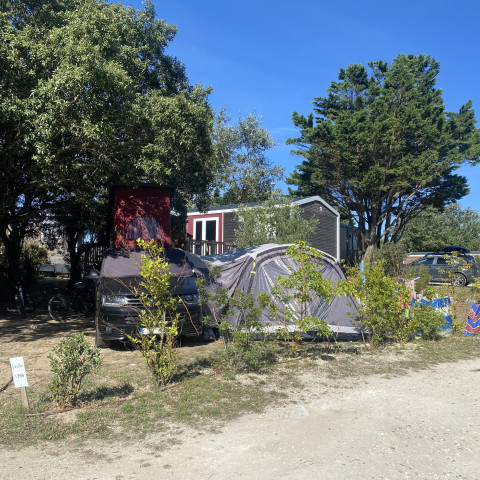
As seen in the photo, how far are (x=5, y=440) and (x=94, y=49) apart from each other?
7.04m

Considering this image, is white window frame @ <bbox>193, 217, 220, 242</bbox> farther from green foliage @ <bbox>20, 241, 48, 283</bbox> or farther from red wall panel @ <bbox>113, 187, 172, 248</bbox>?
red wall panel @ <bbox>113, 187, 172, 248</bbox>

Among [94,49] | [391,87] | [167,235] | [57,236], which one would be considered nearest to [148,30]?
[94,49]

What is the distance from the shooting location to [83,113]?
852 cm

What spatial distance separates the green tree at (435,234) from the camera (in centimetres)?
3888

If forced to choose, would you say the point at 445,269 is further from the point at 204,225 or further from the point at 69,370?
the point at 69,370

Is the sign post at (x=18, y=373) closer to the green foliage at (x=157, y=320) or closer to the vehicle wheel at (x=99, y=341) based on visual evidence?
the green foliage at (x=157, y=320)

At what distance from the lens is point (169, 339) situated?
5953 mm

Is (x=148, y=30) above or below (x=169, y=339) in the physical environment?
above

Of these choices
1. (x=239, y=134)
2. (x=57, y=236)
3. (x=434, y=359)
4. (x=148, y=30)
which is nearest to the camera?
(x=434, y=359)

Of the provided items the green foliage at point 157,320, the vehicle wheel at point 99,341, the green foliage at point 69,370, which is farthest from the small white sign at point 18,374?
the vehicle wheel at point 99,341

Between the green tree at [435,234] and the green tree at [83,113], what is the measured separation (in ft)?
99.7

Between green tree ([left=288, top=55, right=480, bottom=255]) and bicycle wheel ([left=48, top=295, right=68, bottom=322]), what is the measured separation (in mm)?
17266

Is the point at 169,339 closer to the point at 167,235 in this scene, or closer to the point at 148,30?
the point at 167,235

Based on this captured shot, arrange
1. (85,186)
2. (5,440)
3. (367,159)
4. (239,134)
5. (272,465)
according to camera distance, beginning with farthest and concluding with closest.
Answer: (239,134) → (367,159) → (85,186) → (5,440) → (272,465)
